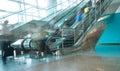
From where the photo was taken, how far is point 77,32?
9.40m

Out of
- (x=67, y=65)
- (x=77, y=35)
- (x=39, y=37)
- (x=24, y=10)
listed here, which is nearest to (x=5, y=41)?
(x=39, y=37)

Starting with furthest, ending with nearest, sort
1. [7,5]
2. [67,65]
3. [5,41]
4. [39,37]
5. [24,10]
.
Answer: [7,5], [24,10], [39,37], [5,41], [67,65]

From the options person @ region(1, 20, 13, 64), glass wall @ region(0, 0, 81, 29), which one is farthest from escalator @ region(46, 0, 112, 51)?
glass wall @ region(0, 0, 81, 29)

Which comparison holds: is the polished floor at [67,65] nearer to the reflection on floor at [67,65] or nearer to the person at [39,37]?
the reflection on floor at [67,65]

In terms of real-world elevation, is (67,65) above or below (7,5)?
below

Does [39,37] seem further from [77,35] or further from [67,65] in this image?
[77,35]

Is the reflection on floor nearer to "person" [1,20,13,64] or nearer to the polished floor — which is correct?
the polished floor

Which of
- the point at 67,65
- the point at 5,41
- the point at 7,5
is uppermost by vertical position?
the point at 7,5

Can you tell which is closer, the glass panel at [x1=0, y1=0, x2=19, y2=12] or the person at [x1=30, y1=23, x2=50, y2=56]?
the person at [x1=30, y1=23, x2=50, y2=56]

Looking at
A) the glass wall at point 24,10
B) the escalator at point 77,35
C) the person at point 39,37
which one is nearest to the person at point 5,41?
the person at point 39,37

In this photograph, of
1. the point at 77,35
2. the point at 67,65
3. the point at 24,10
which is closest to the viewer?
the point at 67,65

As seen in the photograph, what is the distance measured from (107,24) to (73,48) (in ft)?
7.49

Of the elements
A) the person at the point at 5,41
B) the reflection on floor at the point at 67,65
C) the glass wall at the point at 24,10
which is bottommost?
the reflection on floor at the point at 67,65

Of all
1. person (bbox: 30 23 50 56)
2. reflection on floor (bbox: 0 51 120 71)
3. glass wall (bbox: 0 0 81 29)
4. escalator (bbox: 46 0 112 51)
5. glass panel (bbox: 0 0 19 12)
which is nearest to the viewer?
reflection on floor (bbox: 0 51 120 71)
